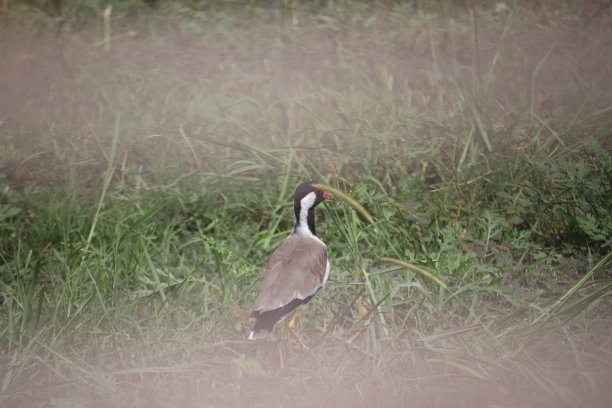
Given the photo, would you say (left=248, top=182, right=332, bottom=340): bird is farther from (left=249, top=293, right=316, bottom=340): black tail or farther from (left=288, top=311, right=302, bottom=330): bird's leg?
(left=288, top=311, right=302, bottom=330): bird's leg

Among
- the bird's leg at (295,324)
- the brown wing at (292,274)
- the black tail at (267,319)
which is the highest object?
the brown wing at (292,274)

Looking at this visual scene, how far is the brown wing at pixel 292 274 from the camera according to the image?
4066mm

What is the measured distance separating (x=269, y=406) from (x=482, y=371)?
859 millimetres

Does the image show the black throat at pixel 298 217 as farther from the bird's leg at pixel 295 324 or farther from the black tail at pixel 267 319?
the black tail at pixel 267 319

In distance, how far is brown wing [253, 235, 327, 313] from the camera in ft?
13.3

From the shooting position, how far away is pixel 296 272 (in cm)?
420

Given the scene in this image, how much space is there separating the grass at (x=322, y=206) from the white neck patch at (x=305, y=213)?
23 centimetres

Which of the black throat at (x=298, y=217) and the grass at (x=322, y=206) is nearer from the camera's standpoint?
the grass at (x=322, y=206)

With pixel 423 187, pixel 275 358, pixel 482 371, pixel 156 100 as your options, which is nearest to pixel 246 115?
pixel 156 100

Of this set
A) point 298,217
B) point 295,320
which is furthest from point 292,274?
point 298,217

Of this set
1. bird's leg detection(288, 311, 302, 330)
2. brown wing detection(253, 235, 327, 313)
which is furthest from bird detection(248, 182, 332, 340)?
bird's leg detection(288, 311, 302, 330)

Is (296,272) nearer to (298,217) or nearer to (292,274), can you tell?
(292,274)

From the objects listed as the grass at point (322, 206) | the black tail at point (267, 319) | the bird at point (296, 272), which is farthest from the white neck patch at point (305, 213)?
the black tail at point (267, 319)

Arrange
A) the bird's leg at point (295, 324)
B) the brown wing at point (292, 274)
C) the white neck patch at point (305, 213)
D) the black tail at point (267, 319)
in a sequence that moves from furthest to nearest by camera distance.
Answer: the white neck patch at point (305, 213) < the bird's leg at point (295, 324) < the brown wing at point (292, 274) < the black tail at point (267, 319)
